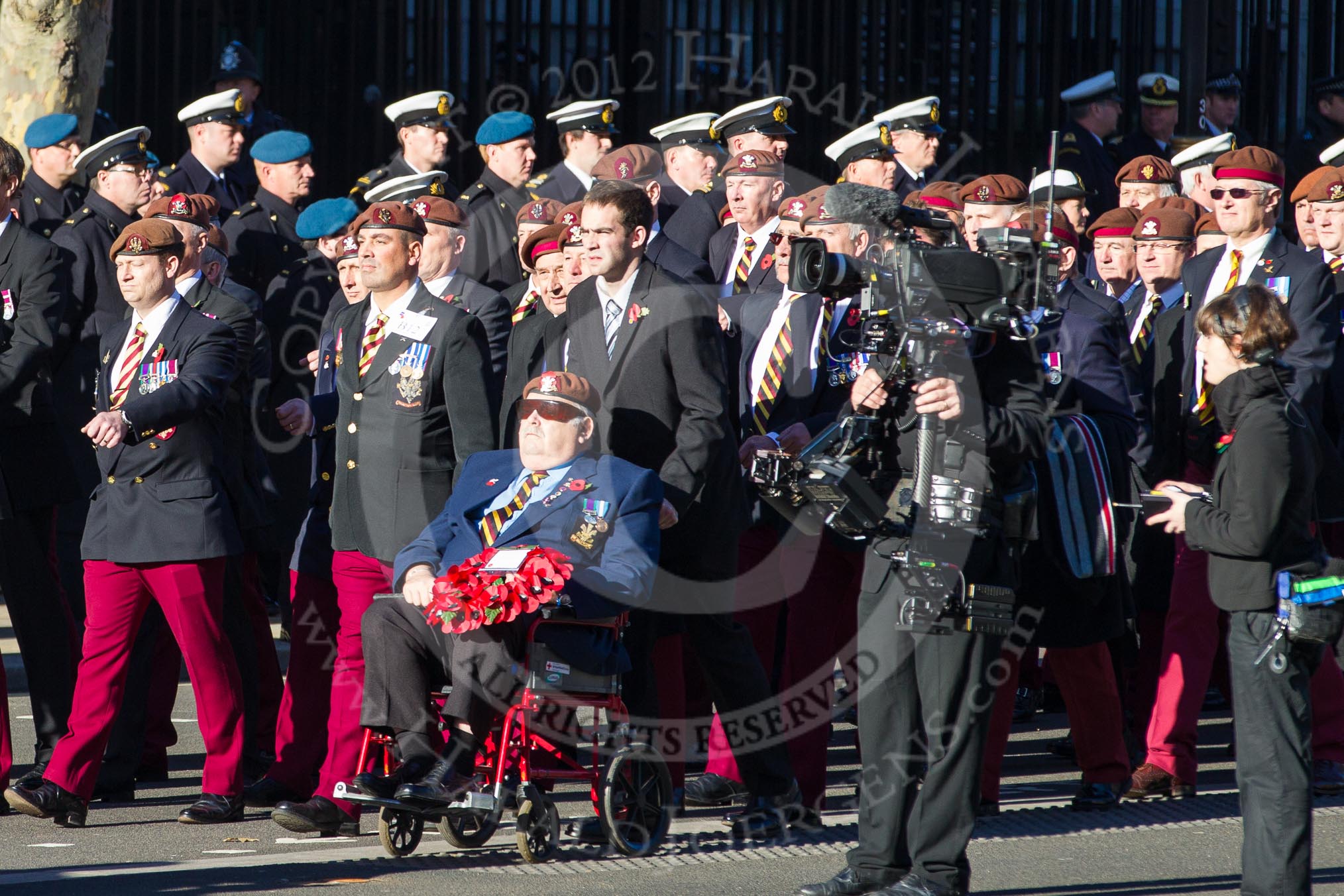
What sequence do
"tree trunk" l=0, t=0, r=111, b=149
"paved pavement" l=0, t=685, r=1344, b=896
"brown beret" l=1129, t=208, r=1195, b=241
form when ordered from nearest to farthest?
"paved pavement" l=0, t=685, r=1344, b=896, "brown beret" l=1129, t=208, r=1195, b=241, "tree trunk" l=0, t=0, r=111, b=149

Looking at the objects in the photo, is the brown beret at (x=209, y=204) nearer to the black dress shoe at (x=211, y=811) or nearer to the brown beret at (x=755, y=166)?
the brown beret at (x=755, y=166)

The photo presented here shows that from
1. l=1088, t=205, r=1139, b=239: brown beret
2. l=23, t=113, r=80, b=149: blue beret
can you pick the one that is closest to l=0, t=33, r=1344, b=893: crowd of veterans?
l=1088, t=205, r=1139, b=239: brown beret

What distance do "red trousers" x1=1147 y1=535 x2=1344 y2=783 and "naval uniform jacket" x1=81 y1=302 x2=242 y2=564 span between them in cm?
301

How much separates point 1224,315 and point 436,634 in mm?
2354

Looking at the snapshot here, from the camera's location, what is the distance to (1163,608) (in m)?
7.45

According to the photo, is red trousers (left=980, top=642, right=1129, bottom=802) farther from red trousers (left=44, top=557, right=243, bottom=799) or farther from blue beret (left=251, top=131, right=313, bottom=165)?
blue beret (left=251, top=131, right=313, bottom=165)

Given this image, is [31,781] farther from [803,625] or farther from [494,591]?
[803,625]

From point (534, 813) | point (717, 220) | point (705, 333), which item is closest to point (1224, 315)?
point (705, 333)

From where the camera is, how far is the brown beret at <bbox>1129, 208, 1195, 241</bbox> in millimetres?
8141

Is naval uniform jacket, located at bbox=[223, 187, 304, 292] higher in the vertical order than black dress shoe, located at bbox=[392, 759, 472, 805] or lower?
higher

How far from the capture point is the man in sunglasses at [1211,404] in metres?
6.81

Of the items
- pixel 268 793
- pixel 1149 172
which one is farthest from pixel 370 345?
pixel 1149 172

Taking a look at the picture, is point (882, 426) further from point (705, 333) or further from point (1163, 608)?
point (1163, 608)

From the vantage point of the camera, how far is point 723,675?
6.39 m
